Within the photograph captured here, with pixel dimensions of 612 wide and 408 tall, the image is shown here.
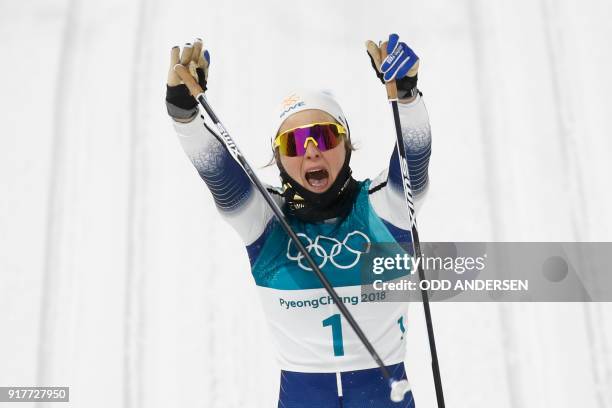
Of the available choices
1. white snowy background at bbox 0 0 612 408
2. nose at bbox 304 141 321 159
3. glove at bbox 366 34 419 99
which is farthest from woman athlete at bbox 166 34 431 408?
white snowy background at bbox 0 0 612 408

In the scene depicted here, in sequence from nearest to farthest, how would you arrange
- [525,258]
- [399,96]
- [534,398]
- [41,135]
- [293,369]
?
[399,96] → [293,369] → [534,398] → [525,258] → [41,135]

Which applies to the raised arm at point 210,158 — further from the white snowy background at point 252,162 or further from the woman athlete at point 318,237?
the white snowy background at point 252,162

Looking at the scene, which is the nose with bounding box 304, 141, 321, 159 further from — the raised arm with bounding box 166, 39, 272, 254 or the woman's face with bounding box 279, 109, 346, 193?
the raised arm with bounding box 166, 39, 272, 254

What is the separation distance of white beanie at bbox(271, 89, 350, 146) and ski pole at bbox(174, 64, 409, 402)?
132 millimetres

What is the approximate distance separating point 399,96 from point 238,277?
4.50ft

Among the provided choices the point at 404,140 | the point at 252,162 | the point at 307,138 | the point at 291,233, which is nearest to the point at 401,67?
the point at 404,140

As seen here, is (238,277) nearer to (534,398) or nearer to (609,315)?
(534,398)

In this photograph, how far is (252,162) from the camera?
8.46 ft

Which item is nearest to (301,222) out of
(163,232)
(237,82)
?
(163,232)

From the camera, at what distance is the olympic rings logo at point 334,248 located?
4.57 feet

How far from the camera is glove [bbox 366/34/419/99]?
1220 millimetres

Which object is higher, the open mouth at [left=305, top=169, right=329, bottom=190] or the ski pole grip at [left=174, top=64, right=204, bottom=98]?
the ski pole grip at [left=174, top=64, right=204, bottom=98]

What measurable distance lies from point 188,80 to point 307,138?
290mm

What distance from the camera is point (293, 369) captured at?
1425 millimetres
